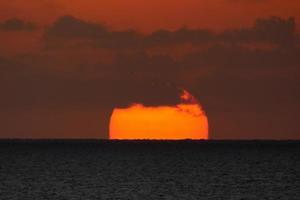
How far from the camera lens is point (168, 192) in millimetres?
77062

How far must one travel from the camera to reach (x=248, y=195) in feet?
242

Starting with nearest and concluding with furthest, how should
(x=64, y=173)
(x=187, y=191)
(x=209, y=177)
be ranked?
(x=187, y=191) → (x=209, y=177) → (x=64, y=173)

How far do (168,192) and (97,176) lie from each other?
25147 mm

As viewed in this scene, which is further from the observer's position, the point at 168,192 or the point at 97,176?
the point at 97,176

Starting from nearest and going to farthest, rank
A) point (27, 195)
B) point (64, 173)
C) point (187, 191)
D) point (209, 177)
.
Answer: point (27, 195)
point (187, 191)
point (209, 177)
point (64, 173)

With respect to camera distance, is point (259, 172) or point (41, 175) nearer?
point (41, 175)

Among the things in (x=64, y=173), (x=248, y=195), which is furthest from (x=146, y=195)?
(x=64, y=173)

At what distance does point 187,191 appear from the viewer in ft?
257

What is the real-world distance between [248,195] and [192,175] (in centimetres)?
3022

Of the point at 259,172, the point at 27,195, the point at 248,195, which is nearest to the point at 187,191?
the point at 248,195

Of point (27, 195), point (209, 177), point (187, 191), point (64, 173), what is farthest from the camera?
point (64, 173)

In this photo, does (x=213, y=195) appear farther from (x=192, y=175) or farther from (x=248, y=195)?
(x=192, y=175)

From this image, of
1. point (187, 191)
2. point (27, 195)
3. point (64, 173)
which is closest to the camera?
point (27, 195)

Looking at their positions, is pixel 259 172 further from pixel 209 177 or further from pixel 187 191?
pixel 187 191
